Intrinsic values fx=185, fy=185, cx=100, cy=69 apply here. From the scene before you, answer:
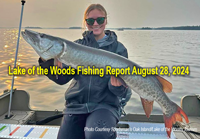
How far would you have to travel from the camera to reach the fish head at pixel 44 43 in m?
2.05

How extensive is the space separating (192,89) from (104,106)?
7.44 metres

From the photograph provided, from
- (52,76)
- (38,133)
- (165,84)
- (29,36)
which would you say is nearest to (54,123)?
(38,133)

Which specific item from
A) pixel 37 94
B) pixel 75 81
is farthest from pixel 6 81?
pixel 75 81

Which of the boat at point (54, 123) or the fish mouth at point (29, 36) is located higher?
the fish mouth at point (29, 36)

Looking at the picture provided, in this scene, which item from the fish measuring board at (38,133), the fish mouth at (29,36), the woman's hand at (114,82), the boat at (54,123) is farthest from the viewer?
the boat at (54,123)

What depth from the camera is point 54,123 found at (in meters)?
3.78

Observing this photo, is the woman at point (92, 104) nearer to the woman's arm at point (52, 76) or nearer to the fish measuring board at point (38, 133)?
the woman's arm at point (52, 76)

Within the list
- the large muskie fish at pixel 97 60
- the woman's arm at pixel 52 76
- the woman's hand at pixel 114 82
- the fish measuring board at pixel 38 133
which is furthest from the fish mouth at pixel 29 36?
the fish measuring board at pixel 38 133

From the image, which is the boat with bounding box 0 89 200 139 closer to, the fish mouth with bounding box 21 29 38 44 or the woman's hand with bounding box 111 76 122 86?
the woman's hand with bounding box 111 76 122 86

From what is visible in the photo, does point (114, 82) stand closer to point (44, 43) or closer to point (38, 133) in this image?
point (44, 43)

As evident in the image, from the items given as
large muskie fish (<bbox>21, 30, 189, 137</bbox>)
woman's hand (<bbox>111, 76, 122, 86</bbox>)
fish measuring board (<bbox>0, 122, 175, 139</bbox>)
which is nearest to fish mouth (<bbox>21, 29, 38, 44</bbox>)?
large muskie fish (<bbox>21, 30, 189, 137</bbox>)

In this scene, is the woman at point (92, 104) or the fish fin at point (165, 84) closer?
the woman at point (92, 104)

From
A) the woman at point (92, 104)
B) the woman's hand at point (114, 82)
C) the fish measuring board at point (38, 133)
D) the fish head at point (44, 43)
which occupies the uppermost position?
the fish head at point (44, 43)

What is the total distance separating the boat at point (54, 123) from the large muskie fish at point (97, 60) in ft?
3.53
